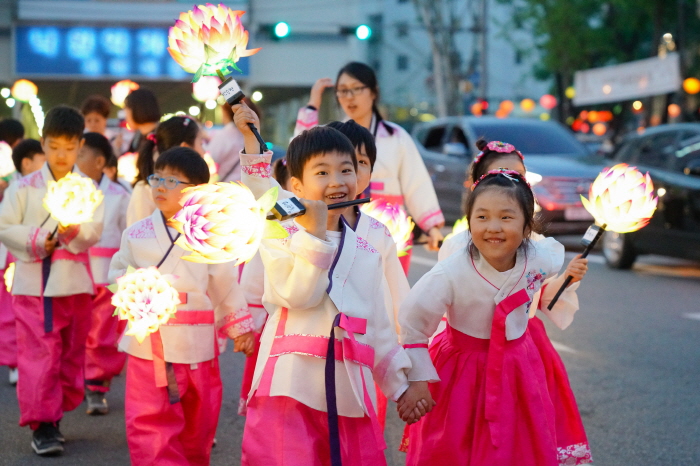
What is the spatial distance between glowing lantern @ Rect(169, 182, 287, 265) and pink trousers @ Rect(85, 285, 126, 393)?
337 centimetres

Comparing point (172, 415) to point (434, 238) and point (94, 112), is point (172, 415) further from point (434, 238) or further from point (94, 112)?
point (94, 112)

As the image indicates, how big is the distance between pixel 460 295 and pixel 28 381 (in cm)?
249

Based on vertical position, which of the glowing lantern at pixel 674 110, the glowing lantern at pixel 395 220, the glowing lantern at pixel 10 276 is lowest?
the glowing lantern at pixel 10 276

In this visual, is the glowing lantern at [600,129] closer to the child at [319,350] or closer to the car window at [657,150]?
the car window at [657,150]

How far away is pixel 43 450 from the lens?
464cm

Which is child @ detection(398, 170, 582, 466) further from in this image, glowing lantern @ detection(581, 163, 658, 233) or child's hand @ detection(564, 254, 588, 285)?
glowing lantern @ detection(581, 163, 658, 233)

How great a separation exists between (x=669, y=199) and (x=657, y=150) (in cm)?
88

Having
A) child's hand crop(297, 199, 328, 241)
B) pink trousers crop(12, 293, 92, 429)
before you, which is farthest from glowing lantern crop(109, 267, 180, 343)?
child's hand crop(297, 199, 328, 241)

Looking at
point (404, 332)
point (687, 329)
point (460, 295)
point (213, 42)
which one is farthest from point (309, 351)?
point (687, 329)

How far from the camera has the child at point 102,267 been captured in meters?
5.57

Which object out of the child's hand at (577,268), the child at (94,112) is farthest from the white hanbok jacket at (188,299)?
the child at (94,112)

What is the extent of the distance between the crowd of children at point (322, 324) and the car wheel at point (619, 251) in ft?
23.8

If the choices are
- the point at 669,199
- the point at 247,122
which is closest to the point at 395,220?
the point at 247,122

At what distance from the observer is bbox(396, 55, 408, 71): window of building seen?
1941 inches
